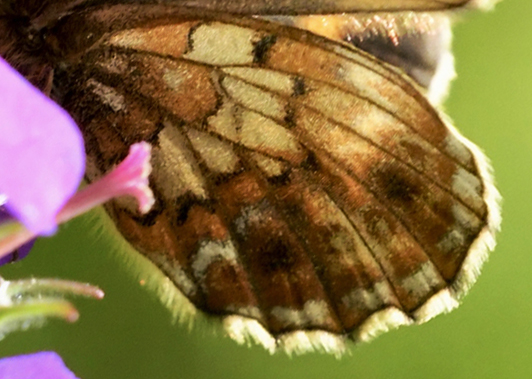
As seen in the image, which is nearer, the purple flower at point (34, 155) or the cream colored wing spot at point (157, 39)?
the purple flower at point (34, 155)

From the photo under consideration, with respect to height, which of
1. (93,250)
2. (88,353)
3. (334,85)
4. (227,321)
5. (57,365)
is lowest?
(88,353)

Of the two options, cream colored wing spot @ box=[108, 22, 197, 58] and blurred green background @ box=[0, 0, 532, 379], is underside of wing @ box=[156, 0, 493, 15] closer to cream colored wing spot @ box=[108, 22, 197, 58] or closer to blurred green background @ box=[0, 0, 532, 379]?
cream colored wing spot @ box=[108, 22, 197, 58]

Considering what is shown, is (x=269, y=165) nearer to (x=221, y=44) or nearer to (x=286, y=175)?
(x=286, y=175)

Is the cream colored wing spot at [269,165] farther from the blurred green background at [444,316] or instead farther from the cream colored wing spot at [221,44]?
the blurred green background at [444,316]

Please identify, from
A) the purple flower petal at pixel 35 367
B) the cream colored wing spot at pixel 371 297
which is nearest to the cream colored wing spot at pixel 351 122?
the cream colored wing spot at pixel 371 297

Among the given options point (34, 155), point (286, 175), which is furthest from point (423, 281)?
point (34, 155)

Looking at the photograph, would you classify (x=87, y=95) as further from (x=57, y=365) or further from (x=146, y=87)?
(x=57, y=365)

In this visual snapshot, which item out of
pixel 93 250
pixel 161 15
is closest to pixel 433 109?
pixel 161 15
